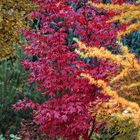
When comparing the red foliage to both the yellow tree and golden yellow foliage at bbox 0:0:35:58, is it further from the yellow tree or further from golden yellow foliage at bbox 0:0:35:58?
golden yellow foliage at bbox 0:0:35:58

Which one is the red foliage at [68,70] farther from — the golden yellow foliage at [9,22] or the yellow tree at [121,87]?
the golden yellow foliage at [9,22]

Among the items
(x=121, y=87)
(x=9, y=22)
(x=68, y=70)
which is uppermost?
(x=121, y=87)

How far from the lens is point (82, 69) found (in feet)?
17.7

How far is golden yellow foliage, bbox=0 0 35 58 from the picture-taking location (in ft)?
32.6

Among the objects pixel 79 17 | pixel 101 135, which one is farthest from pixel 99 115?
pixel 101 135

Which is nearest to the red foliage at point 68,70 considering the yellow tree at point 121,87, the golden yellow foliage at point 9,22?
the yellow tree at point 121,87

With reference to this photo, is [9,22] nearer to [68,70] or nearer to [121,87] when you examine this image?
[68,70]

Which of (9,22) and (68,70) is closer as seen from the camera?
(68,70)

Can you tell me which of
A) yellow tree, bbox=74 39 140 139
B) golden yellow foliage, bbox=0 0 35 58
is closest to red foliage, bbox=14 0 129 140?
yellow tree, bbox=74 39 140 139

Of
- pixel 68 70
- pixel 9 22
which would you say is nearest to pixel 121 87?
pixel 68 70

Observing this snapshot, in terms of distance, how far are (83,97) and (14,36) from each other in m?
5.19

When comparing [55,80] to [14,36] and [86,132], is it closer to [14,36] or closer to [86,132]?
[86,132]

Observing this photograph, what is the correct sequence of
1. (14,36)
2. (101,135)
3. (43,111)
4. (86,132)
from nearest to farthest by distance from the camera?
(43,111), (86,132), (101,135), (14,36)

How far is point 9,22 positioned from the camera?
10.2 metres
